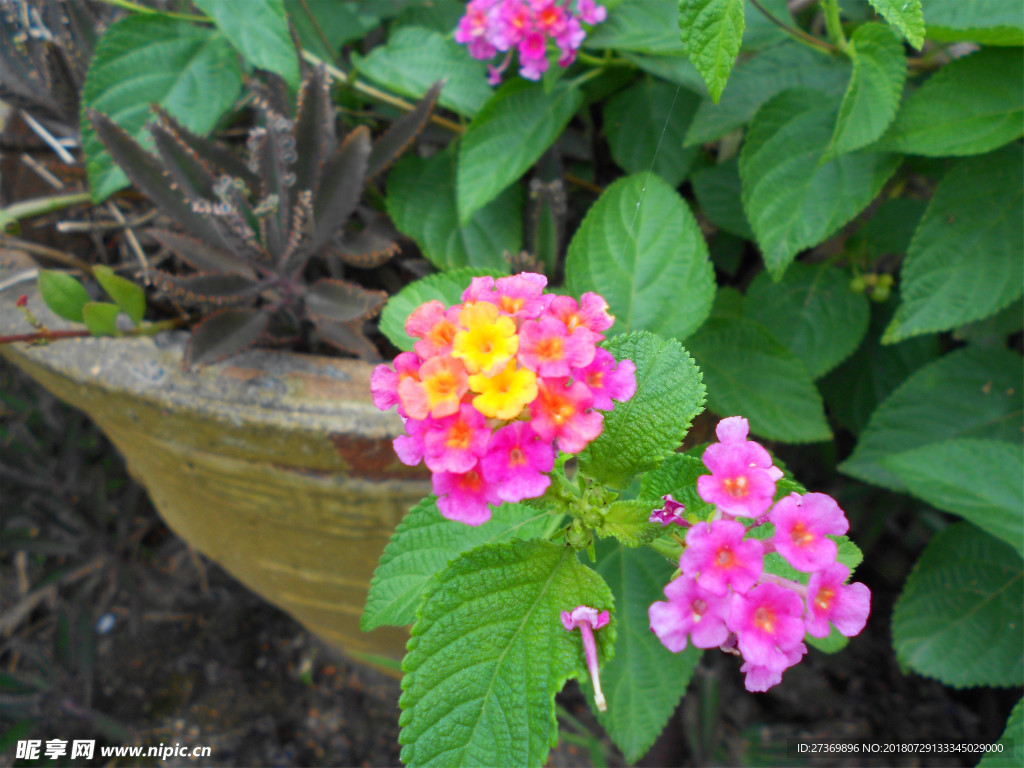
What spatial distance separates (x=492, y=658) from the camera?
43cm

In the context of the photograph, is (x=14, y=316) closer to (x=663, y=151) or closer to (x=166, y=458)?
(x=166, y=458)

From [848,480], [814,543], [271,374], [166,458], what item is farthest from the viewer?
[848,480]

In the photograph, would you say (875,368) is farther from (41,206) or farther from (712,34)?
(41,206)

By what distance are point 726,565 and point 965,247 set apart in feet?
1.70

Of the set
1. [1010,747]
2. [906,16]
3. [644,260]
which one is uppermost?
[906,16]

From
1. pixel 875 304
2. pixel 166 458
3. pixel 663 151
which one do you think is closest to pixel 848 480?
pixel 875 304

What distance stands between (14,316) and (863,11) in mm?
1020

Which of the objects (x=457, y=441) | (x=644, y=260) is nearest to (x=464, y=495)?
(x=457, y=441)

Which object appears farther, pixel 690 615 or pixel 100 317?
pixel 100 317

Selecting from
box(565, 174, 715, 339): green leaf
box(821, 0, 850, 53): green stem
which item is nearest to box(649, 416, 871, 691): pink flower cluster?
box(565, 174, 715, 339): green leaf

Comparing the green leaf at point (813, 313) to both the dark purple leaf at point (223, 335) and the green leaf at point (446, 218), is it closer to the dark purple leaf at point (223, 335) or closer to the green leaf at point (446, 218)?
the green leaf at point (446, 218)

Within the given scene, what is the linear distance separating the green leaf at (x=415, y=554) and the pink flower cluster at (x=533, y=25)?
1.60 feet

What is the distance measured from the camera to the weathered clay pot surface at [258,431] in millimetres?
690

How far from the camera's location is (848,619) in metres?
0.37
